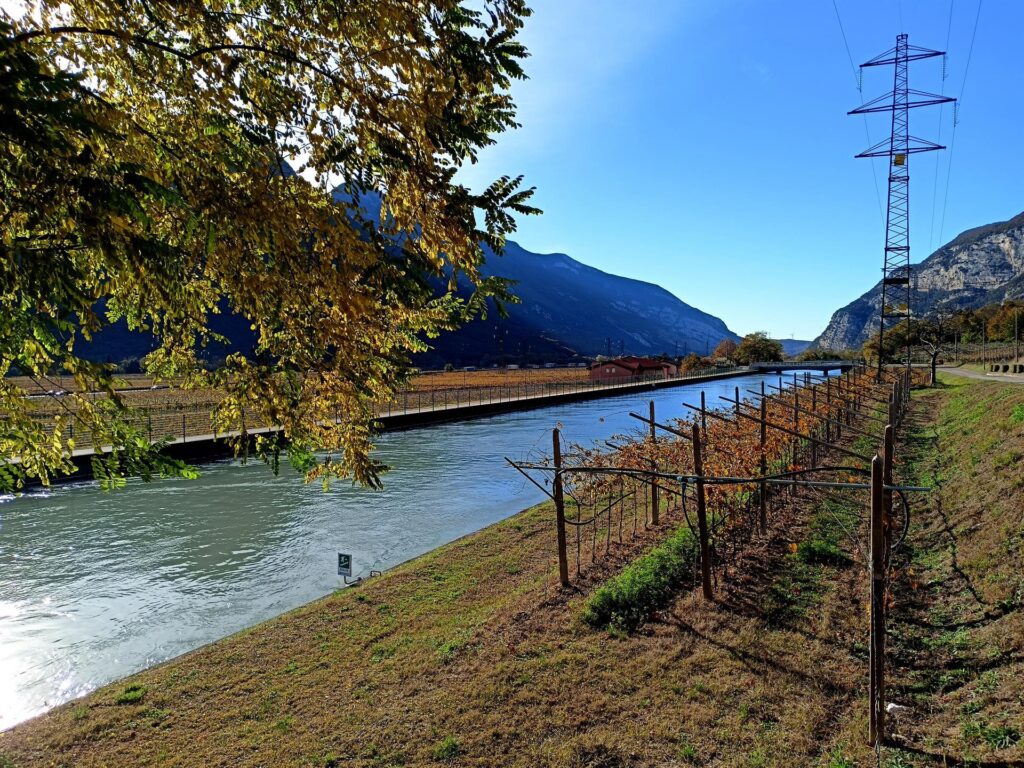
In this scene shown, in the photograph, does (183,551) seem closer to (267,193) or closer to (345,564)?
(345,564)

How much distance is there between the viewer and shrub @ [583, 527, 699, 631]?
8.27m

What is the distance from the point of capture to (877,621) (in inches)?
210

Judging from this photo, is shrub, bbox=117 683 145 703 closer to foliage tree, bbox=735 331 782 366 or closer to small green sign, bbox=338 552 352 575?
small green sign, bbox=338 552 352 575

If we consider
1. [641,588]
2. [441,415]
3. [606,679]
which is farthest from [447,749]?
[441,415]

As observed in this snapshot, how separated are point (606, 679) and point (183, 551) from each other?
1279cm

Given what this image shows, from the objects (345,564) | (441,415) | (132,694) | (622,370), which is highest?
(622,370)

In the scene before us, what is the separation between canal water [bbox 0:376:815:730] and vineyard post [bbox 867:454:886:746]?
9.84 m

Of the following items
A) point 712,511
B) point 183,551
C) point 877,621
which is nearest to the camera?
point 877,621

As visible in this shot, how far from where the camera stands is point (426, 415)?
4212 centimetres

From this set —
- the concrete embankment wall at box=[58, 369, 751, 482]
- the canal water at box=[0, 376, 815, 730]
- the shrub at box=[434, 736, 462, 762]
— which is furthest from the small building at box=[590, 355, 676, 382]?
the shrub at box=[434, 736, 462, 762]

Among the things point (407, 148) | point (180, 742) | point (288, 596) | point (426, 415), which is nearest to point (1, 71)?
point (407, 148)

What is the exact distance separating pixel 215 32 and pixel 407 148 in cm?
142

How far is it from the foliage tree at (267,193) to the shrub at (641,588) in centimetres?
511

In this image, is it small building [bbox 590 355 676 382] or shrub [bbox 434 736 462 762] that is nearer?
shrub [bbox 434 736 462 762]
